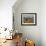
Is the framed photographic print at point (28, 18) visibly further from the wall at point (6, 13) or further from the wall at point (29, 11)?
the wall at point (6, 13)

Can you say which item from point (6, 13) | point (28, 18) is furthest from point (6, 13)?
point (28, 18)

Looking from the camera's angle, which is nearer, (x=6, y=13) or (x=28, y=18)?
(x=6, y=13)

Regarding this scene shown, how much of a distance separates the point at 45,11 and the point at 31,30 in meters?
1.23

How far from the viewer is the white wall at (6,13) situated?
14.6 ft

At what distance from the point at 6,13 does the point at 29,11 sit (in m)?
1.42

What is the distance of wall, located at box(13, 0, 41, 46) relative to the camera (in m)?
5.57

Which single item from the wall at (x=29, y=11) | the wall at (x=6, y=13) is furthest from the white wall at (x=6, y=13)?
the wall at (x=29, y=11)

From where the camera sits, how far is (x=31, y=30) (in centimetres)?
562

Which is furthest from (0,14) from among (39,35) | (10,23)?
(39,35)

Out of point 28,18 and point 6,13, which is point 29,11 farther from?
point 6,13

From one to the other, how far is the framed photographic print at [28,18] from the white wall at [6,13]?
1156 mm

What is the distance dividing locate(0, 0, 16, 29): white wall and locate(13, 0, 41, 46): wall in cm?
107

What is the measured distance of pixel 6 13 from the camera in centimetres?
448

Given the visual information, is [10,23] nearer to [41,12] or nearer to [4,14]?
[4,14]
